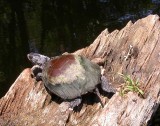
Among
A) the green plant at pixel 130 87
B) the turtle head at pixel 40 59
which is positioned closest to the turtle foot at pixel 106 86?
the green plant at pixel 130 87

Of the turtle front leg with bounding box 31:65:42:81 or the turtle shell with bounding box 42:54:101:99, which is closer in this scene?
the turtle shell with bounding box 42:54:101:99

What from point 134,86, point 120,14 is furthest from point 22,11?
point 134,86

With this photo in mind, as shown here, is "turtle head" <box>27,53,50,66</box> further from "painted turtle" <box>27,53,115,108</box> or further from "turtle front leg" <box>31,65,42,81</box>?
"painted turtle" <box>27,53,115,108</box>

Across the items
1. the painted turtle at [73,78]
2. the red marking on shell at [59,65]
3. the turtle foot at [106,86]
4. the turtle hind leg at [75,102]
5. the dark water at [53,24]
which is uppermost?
the red marking on shell at [59,65]

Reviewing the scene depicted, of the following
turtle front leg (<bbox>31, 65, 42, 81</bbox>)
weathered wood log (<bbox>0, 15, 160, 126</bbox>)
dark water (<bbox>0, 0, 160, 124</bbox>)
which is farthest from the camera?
dark water (<bbox>0, 0, 160, 124</bbox>)

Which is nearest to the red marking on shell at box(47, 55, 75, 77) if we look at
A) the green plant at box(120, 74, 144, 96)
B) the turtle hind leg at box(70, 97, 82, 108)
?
the turtle hind leg at box(70, 97, 82, 108)

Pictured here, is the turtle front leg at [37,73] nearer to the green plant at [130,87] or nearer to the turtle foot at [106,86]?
the turtle foot at [106,86]

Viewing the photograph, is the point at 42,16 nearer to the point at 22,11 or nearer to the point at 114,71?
the point at 22,11
